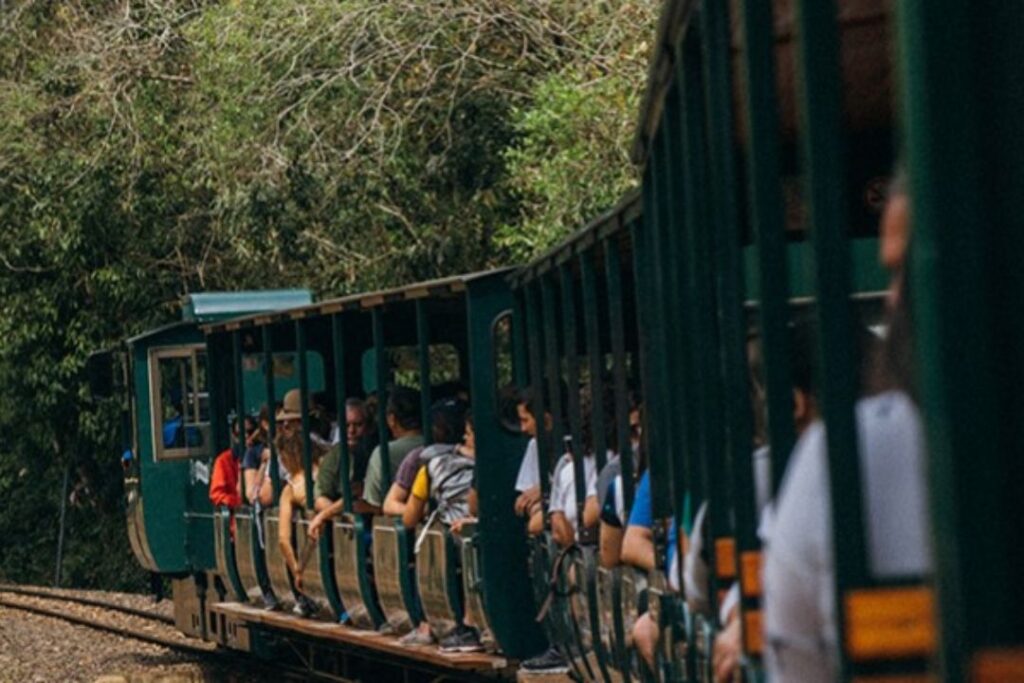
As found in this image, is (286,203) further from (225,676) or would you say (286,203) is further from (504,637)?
(504,637)

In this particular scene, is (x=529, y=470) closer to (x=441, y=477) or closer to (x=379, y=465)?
(x=441, y=477)

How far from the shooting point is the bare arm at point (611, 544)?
8383mm

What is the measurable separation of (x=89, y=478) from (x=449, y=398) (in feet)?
67.2

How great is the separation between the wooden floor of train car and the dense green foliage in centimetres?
392

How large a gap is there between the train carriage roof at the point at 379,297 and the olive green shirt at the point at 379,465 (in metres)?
0.70

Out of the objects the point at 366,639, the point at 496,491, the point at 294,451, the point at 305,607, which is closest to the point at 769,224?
the point at 496,491

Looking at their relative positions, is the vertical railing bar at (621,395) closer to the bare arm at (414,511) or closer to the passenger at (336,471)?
the bare arm at (414,511)

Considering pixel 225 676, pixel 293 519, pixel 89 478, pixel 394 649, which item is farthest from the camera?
pixel 89 478

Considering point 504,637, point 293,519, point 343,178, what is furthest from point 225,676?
point 504,637

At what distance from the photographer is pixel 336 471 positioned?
1405 cm

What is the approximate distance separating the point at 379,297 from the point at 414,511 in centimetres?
116

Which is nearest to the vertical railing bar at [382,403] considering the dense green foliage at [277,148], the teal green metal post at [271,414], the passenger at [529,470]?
the passenger at [529,470]

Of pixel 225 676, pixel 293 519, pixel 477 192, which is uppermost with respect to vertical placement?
pixel 477 192

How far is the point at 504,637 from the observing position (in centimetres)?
1173
